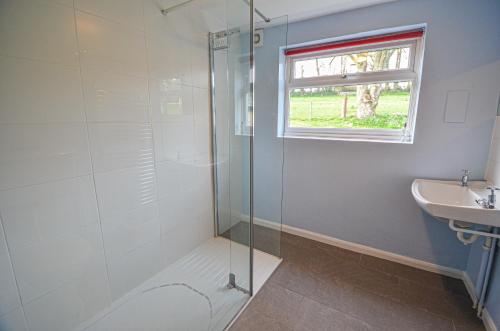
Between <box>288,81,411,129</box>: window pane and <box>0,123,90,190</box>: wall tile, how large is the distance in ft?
6.22

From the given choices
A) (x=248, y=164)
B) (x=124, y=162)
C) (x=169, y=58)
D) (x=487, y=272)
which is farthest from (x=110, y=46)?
(x=487, y=272)

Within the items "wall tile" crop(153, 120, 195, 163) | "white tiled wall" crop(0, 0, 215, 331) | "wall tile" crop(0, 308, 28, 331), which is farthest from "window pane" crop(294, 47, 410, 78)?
"wall tile" crop(0, 308, 28, 331)

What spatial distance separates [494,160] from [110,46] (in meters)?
2.61

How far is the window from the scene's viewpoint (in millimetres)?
1856

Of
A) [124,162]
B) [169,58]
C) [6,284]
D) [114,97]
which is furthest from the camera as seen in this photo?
[169,58]

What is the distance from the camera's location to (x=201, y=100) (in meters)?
2.05

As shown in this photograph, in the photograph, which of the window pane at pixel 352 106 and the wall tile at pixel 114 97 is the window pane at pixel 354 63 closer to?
the window pane at pixel 352 106

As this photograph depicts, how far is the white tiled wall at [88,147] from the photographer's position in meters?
1.03

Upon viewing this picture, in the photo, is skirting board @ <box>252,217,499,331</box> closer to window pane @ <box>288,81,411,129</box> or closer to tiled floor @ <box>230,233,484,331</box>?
tiled floor @ <box>230,233,484,331</box>

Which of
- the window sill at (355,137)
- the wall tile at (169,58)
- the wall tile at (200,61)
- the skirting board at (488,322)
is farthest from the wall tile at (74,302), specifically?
the skirting board at (488,322)

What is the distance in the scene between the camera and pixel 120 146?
1447 millimetres

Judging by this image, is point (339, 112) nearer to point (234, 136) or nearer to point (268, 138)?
point (268, 138)

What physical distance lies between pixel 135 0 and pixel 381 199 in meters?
2.45

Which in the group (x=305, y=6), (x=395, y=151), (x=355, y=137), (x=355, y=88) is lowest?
(x=395, y=151)
